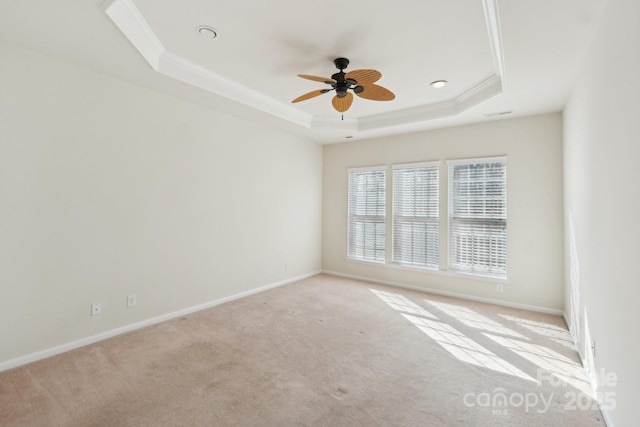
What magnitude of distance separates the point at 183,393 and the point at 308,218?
388cm

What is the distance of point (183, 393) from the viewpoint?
7.06 feet

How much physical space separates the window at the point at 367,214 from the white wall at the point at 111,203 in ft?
6.01

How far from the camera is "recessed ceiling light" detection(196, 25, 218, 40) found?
242 centimetres

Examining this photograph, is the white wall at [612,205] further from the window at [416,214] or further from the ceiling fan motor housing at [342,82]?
the window at [416,214]

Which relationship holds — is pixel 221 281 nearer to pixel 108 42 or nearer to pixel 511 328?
pixel 108 42

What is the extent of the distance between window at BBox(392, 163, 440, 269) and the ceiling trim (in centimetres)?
90

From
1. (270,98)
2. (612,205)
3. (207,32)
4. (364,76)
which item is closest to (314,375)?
(612,205)

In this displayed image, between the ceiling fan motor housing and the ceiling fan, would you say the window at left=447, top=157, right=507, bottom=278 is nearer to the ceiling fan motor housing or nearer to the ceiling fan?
the ceiling fan

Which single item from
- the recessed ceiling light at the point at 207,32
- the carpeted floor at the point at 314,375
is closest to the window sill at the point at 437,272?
the carpeted floor at the point at 314,375

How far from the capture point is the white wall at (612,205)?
4.74 feet

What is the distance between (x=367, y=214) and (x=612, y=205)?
12.7ft

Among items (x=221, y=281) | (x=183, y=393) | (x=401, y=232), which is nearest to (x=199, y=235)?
(x=221, y=281)

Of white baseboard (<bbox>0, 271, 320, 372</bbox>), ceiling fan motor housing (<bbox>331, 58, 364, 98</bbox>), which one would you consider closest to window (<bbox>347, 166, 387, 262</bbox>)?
white baseboard (<bbox>0, 271, 320, 372</bbox>)

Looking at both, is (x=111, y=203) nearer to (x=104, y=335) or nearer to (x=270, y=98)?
(x=104, y=335)
